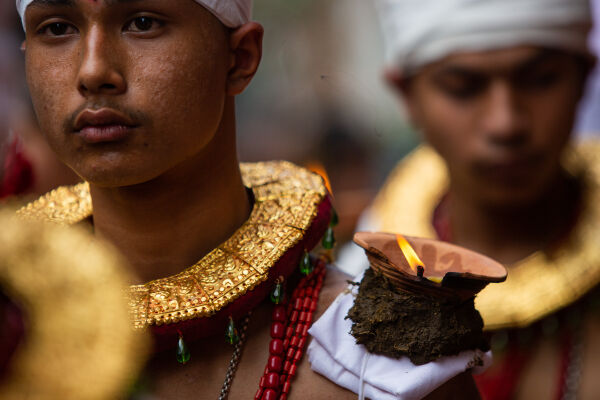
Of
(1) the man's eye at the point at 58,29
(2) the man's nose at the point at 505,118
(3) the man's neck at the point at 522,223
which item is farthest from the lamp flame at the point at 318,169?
(3) the man's neck at the point at 522,223

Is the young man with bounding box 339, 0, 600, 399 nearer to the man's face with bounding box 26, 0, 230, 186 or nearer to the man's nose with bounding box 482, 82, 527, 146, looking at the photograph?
the man's nose with bounding box 482, 82, 527, 146

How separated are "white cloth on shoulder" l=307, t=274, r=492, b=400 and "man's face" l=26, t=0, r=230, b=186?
0.50m

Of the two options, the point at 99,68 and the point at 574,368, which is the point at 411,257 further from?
the point at 574,368

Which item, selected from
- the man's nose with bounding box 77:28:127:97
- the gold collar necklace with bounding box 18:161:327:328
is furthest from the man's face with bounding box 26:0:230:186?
the gold collar necklace with bounding box 18:161:327:328

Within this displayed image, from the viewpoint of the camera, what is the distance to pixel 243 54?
5.59ft

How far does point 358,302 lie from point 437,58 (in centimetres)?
169

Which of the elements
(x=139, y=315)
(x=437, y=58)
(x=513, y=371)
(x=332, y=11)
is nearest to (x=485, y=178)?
(x=437, y=58)

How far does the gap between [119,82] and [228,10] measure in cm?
32

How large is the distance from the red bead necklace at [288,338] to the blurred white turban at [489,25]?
1.50 metres

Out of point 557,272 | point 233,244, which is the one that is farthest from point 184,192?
point 557,272

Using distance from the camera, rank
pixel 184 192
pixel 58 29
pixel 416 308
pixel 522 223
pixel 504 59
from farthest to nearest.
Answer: pixel 522 223 → pixel 504 59 → pixel 184 192 → pixel 58 29 → pixel 416 308

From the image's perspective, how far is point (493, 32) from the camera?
2754 millimetres

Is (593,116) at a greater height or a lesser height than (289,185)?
lesser

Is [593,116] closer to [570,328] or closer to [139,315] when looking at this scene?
[570,328]
